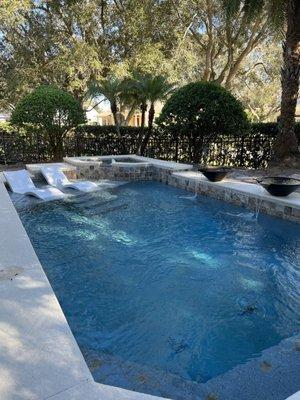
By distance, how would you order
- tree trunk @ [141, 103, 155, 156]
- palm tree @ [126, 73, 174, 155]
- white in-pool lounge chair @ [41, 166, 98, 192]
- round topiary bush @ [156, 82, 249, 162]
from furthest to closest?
tree trunk @ [141, 103, 155, 156] → palm tree @ [126, 73, 174, 155] → round topiary bush @ [156, 82, 249, 162] → white in-pool lounge chair @ [41, 166, 98, 192]

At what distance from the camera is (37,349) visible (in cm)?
245

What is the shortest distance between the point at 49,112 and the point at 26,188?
4.15m

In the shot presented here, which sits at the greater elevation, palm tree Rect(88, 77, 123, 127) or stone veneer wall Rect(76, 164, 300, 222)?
palm tree Rect(88, 77, 123, 127)

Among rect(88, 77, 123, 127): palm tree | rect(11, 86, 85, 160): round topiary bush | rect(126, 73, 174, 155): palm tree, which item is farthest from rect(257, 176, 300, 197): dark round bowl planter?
rect(11, 86, 85, 160): round topiary bush

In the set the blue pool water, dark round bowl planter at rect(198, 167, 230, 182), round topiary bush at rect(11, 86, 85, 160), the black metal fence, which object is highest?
round topiary bush at rect(11, 86, 85, 160)

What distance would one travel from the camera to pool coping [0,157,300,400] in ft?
6.83

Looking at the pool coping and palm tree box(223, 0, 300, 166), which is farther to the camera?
palm tree box(223, 0, 300, 166)

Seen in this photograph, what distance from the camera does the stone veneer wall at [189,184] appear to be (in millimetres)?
6786

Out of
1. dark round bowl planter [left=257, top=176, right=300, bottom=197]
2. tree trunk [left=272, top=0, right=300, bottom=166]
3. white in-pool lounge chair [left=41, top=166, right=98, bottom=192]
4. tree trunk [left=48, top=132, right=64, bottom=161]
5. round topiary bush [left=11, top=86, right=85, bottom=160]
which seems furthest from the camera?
tree trunk [left=48, top=132, right=64, bottom=161]

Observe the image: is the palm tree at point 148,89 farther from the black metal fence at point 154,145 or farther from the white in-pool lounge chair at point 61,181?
the white in-pool lounge chair at point 61,181

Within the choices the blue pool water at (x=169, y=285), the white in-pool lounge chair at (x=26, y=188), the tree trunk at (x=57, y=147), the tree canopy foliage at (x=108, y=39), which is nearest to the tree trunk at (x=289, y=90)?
the blue pool water at (x=169, y=285)

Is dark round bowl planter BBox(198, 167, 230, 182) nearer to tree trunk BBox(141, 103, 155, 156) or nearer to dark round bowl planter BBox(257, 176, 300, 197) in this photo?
dark round bowl planter BBox(257, 176, 300, 197)

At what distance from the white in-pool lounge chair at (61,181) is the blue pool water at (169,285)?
1821mm

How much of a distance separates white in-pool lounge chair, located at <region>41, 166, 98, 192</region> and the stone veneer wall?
39.0 inches
